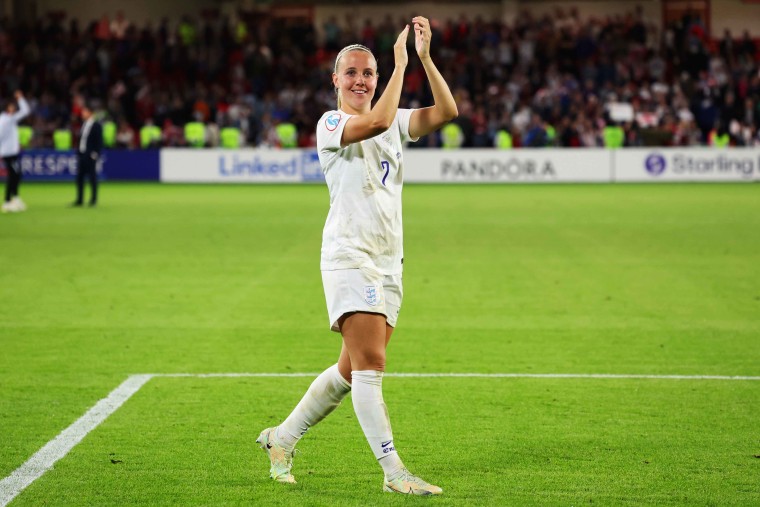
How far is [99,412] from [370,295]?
254 cm

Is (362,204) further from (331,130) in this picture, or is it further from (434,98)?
→ (434,98)

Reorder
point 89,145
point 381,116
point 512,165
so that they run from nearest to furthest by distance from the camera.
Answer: point 381,116, point 89,145, point 512,165

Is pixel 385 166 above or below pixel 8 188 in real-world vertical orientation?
above

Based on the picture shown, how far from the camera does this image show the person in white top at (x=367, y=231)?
5.21 m

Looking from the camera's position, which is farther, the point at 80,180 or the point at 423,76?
the point at 423,76

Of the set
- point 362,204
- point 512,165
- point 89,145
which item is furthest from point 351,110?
point 512,165

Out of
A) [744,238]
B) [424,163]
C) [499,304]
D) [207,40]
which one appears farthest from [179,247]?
[207,40]

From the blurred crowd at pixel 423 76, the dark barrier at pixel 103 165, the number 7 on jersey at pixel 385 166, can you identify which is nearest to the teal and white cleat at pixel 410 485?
the number 7 on jersey at pixel 385 166

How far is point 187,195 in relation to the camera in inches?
1129

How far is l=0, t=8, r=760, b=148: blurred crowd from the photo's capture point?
36.8 m

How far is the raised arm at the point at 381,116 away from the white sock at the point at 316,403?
43.9 inches

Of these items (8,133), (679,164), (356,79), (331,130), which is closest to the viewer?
(331,130)

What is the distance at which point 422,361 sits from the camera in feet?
28.7

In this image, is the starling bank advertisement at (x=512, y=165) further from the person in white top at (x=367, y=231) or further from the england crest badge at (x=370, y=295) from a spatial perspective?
the england crest badge at (x=370, y=295)
